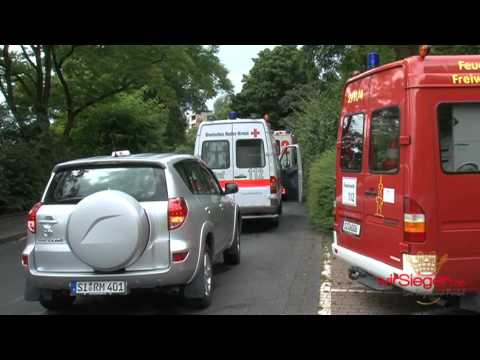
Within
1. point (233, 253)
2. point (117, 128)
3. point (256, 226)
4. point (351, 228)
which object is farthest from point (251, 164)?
point (117, 128)

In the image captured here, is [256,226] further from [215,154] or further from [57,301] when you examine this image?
[57,301]

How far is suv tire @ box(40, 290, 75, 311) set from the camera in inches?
237

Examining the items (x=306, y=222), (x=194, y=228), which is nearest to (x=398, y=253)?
(x=194, y=228)

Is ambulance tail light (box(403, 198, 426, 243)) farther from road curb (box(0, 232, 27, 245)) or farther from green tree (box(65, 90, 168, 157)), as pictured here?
green tree (box(65, 90, 168, 157))

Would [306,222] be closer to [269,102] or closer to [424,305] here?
[424,305]

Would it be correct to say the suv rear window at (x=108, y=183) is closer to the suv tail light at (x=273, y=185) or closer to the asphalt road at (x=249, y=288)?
the asphalt road at (x=249, y=288)

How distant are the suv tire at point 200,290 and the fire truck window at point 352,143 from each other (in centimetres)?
191

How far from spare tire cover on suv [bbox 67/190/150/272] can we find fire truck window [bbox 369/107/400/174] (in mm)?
2391

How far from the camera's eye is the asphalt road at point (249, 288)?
241 inches

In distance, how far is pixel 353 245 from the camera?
20.5ft

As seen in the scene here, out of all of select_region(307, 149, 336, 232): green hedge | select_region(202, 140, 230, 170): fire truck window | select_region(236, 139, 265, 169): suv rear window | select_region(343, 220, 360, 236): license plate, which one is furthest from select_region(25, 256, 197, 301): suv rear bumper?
select_region(202, 140, 230, 170): fire truck window

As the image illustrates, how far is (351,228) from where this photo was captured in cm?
628

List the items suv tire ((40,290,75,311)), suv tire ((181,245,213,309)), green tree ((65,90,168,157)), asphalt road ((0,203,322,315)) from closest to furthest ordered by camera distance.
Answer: suv tire ((181,245,213,309)) → suv tire ((40,290,75,311)) → asphalt road ((0,203,322,315)) → green tree ((65,90,168,157))

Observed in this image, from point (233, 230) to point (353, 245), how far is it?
2337mm
